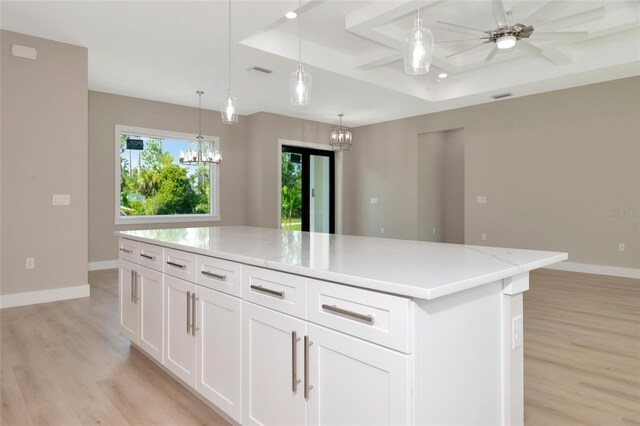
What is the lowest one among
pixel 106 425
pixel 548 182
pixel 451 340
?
pixel 106 425

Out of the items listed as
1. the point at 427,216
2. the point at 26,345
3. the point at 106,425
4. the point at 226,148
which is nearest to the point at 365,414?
the point at 106,425

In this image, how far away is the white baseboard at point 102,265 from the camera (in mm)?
6086

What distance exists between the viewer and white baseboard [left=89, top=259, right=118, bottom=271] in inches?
240

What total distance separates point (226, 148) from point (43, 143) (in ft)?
11.9

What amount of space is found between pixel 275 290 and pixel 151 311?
1.34 meters

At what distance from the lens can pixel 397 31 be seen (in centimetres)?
440

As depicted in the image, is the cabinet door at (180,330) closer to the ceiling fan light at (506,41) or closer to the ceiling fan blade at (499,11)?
the ceiling fan blade at (499,11)

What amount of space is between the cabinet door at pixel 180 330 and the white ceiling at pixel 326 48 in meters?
2.56

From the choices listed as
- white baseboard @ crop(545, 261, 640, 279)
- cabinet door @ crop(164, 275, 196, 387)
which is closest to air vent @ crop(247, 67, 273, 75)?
cabinet door @ crop(164, 275, 196, 387)

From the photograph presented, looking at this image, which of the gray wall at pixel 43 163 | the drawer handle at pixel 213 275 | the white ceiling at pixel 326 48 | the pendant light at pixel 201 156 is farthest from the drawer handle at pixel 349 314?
the pendant light at pixel 201 156

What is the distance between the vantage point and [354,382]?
4.03 feet

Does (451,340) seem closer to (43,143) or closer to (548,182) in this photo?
(43,143)

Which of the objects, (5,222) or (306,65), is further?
(306,65)

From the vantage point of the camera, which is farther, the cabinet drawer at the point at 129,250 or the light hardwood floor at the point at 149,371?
the cabinet drawer at the point at 129,250
